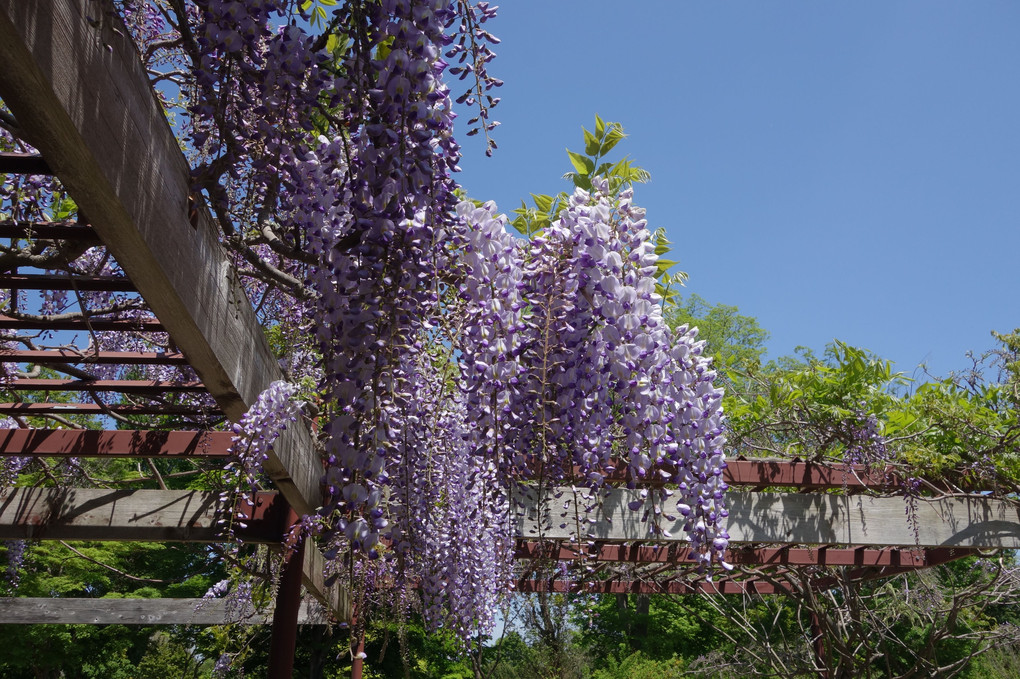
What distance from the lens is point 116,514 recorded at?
363cm

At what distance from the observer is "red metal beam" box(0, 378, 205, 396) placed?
2.94 m

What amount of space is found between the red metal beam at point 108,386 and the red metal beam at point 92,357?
0.10 metres

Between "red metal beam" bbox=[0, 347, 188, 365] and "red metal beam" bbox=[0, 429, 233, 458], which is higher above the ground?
"red metal beam" bbox=[0, 347, 188, 365]

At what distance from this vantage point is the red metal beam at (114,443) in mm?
3281

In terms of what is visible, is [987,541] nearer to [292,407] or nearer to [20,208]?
[292,407]

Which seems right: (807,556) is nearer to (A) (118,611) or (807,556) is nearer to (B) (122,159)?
(B) (122,159)

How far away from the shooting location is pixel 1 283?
2.39m

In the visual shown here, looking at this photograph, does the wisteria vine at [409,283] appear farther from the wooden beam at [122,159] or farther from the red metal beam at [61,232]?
the red metal beam at [61,232]

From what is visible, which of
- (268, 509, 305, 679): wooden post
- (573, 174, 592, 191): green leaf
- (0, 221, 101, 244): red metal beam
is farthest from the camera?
(268, 509, 305, 679): wooden post

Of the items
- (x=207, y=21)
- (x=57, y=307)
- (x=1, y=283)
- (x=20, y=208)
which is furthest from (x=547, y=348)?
(x=57, y=307)

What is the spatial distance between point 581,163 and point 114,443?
2371mm

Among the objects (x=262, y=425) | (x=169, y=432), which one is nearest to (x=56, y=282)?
(x=262, y=425)

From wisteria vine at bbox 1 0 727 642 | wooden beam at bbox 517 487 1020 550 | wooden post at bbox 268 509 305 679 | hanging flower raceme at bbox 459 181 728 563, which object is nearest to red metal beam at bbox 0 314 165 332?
wisteria vine at bbox 1 0 727 642

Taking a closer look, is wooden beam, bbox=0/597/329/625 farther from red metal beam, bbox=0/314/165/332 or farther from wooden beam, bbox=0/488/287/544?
red metal beam, bbox=0/314/165/332
